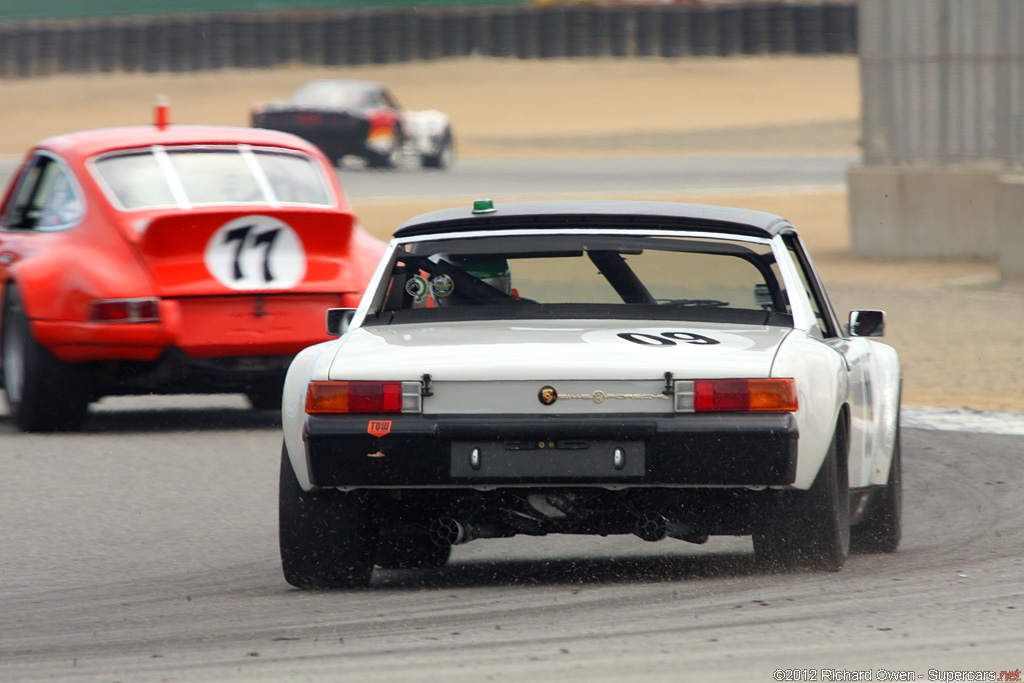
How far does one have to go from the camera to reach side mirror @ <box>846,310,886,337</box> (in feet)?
21.5

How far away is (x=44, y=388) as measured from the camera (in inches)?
392

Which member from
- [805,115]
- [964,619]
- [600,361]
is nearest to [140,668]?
[600,361]

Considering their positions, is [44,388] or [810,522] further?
[44,388]

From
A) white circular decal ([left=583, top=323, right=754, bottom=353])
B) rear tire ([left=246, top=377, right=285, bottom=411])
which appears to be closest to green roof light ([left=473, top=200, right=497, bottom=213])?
white circular decal ([left=583, top=323, right=754, bottom=353])

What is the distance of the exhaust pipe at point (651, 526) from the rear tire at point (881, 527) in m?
1.20

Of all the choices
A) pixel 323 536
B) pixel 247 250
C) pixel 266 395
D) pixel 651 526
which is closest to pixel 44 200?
pixel 247 250

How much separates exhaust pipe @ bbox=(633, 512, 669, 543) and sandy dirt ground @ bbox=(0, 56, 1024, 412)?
48.7ft

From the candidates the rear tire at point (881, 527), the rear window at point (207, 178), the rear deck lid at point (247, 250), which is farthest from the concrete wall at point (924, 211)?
the rear tire at point (881, 527)

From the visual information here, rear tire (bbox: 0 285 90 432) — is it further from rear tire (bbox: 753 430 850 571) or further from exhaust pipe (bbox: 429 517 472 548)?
rear tire (bbox: 753 430 850 571)

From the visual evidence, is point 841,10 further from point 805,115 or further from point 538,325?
point 538,325

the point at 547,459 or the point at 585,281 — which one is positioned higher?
the point at 585,281

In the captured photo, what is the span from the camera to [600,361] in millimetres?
5426

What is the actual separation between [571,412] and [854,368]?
1.23 meters

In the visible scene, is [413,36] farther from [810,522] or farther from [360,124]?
[810,522]
